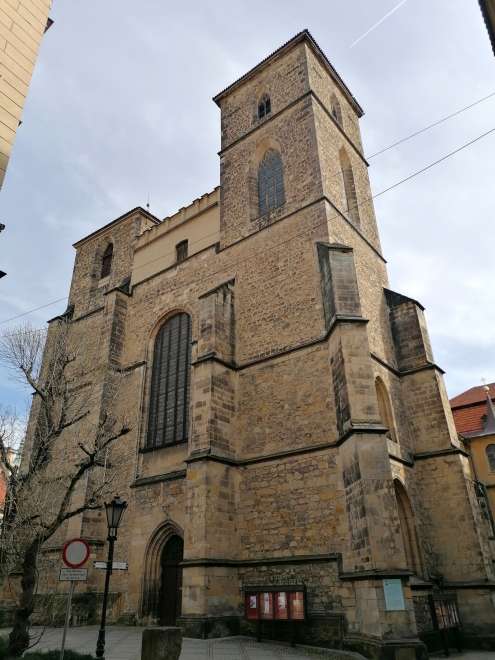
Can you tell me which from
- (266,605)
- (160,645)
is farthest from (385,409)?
(160,645)

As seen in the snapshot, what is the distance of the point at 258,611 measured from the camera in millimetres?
10359

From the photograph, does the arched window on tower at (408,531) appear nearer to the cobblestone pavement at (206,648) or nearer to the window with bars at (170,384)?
the cobblestone pavement at (206,648)

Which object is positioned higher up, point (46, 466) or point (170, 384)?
point (170, 384)

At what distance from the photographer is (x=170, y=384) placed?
16094 millimetres

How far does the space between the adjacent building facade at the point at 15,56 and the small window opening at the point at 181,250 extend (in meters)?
10.1

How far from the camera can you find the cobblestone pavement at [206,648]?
28.3 feet

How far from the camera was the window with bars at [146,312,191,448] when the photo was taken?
15164 mm

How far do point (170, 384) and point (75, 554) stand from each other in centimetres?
920

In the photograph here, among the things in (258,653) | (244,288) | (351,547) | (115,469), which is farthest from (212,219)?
(258,653)

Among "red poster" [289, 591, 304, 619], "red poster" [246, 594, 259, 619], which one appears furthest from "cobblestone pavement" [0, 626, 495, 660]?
"red poster" [289, 591, 304, 619]

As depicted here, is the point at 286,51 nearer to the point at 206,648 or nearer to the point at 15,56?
the point at 15,56

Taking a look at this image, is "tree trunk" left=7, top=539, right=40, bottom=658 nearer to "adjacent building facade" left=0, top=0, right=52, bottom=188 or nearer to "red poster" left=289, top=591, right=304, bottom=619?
"red poster" left=289, top=591, right=304, bottom=619

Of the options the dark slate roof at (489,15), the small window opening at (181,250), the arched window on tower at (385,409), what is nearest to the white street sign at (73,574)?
the arched window on tower at (385,409)

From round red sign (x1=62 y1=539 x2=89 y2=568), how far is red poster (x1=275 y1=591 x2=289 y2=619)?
16.1 feet
